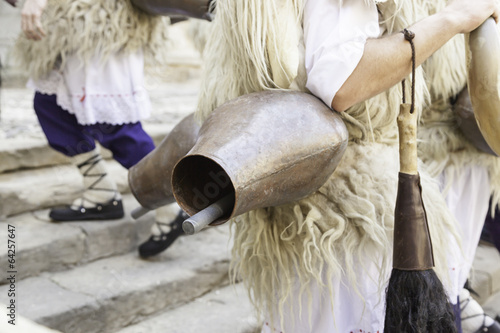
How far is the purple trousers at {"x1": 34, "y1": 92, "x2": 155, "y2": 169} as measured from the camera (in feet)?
7.35

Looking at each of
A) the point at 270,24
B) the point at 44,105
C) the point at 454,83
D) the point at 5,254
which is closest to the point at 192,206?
the point at 270,24

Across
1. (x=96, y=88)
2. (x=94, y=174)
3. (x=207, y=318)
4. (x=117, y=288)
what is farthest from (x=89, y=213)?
(x=207, y=318)

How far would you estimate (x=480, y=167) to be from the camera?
179 centimetres

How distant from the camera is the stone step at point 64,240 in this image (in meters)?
2.08

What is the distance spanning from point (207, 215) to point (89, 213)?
154 cm

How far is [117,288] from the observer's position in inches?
80.4

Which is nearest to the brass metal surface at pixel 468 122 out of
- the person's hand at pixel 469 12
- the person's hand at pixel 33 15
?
the person's hand at pixel 469 12

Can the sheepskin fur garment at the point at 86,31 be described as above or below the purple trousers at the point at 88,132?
above

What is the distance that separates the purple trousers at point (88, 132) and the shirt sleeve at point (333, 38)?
4.27 feet

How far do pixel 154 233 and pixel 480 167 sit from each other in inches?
52.0

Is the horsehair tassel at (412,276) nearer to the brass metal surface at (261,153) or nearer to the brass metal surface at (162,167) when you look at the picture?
the brass metal surface at (261,153)

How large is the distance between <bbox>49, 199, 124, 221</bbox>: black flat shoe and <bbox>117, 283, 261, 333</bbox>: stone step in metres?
0.51

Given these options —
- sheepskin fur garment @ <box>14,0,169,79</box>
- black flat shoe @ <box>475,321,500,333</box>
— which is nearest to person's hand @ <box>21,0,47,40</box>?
sheepskin fur garment @ <box>14,0,169,79</box>

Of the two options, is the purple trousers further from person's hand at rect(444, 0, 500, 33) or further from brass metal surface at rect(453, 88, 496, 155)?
person's hand at rect(444, 0, 500, 33)
